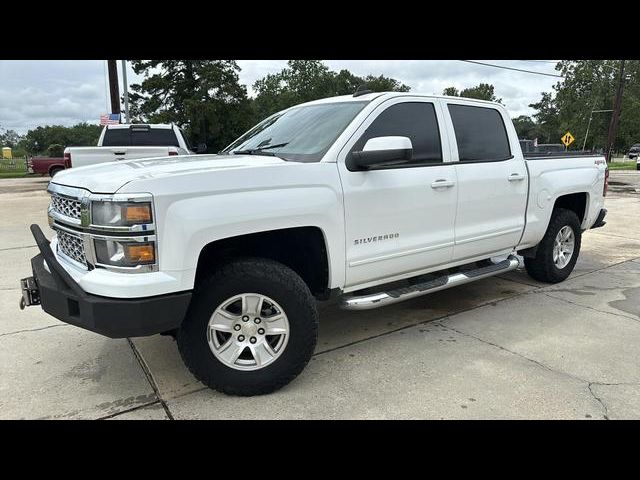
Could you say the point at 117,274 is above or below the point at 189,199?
below

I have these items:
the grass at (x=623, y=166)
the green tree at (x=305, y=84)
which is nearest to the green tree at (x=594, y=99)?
the grass at (x=623, y=166)

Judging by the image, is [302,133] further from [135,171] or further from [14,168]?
[14,168]

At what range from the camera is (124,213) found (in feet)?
8.75

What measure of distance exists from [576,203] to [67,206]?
5595 mm

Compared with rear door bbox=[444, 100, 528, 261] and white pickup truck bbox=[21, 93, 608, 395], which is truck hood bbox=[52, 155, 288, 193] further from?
rear door bbox=[444, 100, 528, 261]

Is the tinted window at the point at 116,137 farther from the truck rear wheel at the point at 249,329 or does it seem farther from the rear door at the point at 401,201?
the truck rear wheel at the point at 249,329

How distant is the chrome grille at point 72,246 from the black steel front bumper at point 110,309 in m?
0.12

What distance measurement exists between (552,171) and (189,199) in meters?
4.12

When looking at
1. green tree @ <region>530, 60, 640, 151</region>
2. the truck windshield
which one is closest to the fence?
the truck windshield

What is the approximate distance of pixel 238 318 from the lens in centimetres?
312

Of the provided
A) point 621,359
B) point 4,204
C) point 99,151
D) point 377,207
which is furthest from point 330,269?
point 4,204

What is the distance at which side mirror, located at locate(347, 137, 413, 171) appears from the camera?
11.0 feet
